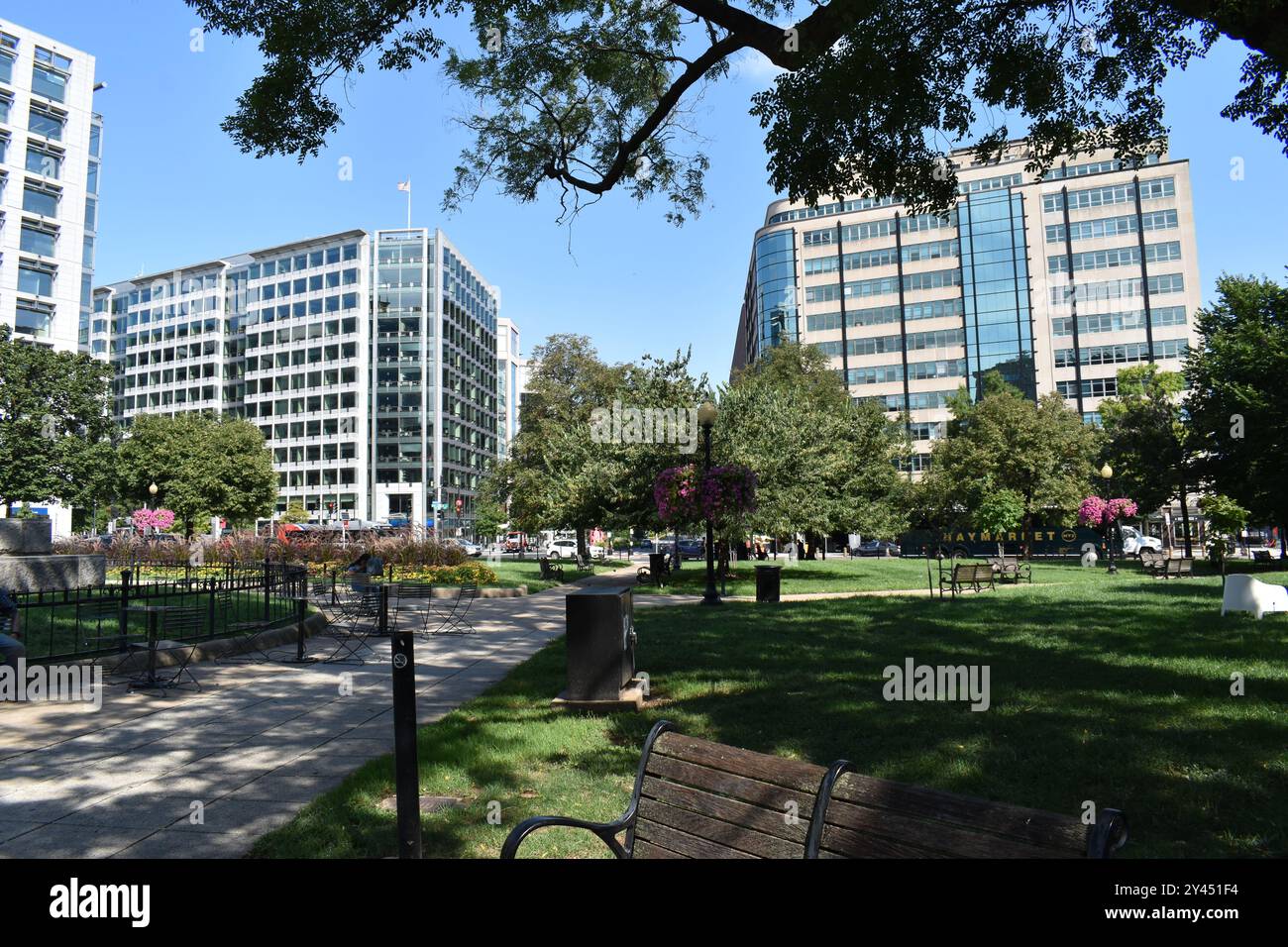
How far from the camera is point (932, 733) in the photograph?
5.92 metres

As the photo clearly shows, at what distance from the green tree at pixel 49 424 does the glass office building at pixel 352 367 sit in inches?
1676

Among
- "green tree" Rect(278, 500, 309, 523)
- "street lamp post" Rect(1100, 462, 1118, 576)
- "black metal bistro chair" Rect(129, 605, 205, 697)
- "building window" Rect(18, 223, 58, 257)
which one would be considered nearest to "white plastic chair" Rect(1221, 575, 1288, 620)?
"black metal bistro chair" Rect(129, 605, 205, 697)

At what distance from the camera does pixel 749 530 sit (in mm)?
24562

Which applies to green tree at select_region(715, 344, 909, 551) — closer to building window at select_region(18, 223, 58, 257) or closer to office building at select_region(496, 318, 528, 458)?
building window at select_region(18, 223, 58, 257)

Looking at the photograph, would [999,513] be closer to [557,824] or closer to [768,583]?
[768,583]

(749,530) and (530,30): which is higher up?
(530,30)

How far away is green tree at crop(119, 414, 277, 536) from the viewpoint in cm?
4944

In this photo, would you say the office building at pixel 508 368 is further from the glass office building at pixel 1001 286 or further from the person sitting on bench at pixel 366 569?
the person sitting on bench at pixel 366 569

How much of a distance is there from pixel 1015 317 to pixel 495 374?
224 ft

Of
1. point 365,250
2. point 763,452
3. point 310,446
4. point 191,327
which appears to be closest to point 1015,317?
point 763,452

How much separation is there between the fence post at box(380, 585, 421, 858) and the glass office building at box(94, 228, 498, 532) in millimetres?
83989

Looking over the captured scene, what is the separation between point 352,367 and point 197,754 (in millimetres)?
87991
